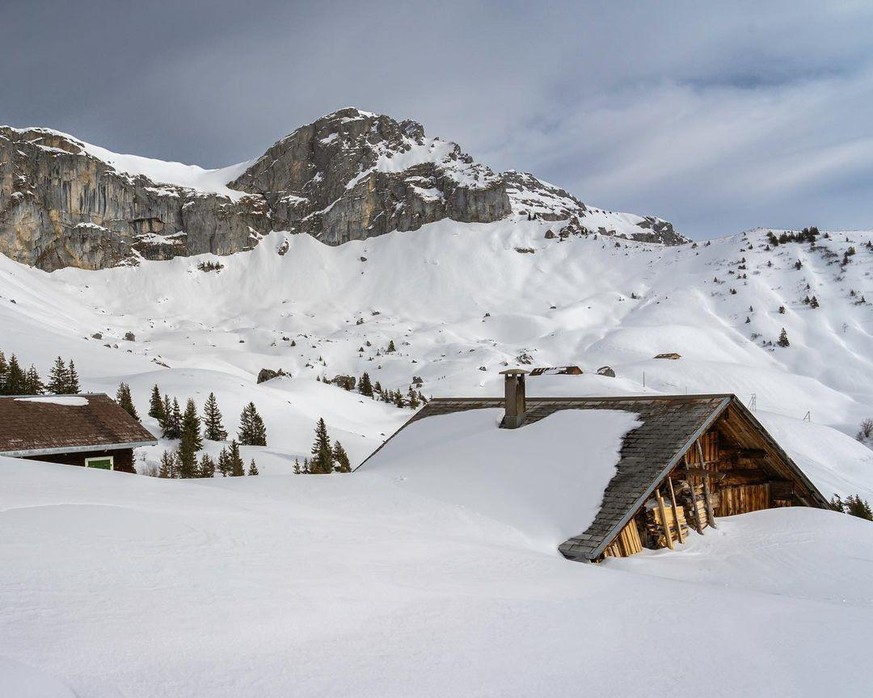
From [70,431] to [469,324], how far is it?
76319 mm

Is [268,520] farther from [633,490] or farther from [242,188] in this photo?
[242,188]

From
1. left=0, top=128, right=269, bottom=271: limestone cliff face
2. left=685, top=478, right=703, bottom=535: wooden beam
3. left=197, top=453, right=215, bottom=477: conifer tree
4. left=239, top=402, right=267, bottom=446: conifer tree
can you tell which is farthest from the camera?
left=0, top=128, right=269, bottom=271: limestone cliff face

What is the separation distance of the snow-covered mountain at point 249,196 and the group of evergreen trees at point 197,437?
87846mm

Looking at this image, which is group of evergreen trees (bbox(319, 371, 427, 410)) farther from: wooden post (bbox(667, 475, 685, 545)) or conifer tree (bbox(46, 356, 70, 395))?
wooden post (bbox(667, 475, 685, 545))

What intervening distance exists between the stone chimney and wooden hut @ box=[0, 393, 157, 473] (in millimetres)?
10153

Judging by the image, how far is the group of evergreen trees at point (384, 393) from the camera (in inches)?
2153

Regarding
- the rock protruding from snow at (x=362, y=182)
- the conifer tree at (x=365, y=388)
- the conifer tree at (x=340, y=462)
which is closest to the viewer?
the conifer tree at (x=340, y=462)

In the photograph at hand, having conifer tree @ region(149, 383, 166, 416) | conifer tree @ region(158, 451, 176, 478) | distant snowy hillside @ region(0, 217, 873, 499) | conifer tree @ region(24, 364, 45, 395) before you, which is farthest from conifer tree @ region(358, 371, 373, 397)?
conifer tree @ region(158, 451, 176, 478)

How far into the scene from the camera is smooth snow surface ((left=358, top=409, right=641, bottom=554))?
10.7 metres

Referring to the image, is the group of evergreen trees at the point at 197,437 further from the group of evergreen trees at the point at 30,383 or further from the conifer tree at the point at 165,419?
the group of evergreen trees at the point at 30,383

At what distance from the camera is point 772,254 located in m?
87.9

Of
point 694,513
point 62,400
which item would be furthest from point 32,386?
point 694,513

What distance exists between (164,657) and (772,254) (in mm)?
101754

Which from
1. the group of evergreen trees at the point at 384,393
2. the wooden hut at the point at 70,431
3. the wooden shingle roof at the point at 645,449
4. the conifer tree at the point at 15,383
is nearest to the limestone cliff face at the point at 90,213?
the group of evergreen trees at the point at 384,393
